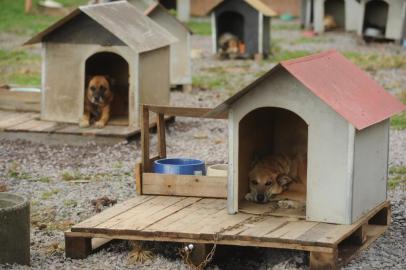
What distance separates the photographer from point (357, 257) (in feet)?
23.5

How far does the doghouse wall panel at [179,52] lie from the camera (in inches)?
610

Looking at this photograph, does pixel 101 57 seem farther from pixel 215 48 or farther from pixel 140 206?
pixel 215 48

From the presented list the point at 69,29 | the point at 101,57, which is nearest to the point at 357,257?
the point at 69,29

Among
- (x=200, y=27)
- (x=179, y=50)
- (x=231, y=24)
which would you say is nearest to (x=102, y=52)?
(x=179, y=50)

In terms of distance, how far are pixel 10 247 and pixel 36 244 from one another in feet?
2.67

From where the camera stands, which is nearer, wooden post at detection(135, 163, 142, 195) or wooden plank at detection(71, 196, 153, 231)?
wooden plank at detection(71, 196, 153, 231)

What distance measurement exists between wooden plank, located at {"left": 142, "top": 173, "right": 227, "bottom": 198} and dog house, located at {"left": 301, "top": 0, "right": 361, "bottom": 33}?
53.3ft

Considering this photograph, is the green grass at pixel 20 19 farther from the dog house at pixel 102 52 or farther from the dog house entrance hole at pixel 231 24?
the dog house at pixel 102 52

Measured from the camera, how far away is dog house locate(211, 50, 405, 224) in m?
7.02

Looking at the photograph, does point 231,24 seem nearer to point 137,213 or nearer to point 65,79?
point 65,79

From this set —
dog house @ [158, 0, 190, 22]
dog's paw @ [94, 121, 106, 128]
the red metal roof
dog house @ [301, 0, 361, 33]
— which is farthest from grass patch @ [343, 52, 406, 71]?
the red metal roof

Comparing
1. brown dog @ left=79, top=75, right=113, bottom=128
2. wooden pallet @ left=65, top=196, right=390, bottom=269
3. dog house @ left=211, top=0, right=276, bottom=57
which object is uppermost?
dog house @ left=211, top=0, right=276, bottom=57

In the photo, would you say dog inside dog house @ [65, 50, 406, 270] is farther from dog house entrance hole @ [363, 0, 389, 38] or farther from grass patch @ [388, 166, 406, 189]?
dog house entrance hole @ [363, 0, 389, 38]

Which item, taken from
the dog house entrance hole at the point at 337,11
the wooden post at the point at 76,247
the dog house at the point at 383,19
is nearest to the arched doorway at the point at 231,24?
the dog house at the point at 383,19
